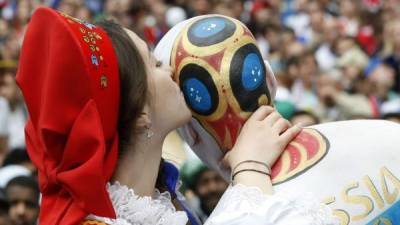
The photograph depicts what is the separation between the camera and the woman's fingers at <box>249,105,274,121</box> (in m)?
2.55

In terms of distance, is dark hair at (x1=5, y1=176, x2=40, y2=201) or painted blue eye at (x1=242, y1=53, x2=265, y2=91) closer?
painted blue eye at (x1=242, y1=53, x2=265, y2=91)

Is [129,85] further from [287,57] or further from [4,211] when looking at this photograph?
[287,57]

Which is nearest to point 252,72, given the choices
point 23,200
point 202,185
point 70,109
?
point 70,109

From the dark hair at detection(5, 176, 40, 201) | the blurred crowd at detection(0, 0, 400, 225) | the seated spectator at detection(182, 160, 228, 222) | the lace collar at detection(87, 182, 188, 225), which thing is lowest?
the blurred crowd at detection(0, 0, 400, 225)

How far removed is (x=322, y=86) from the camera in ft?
24.2

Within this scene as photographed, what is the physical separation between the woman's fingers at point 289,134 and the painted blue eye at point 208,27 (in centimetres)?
33

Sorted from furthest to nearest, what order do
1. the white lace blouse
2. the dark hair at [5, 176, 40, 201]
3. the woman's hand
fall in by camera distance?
1. the dark hair at [5, 176, 40, 201]
2. the woman's hand
3. the white lace blouse

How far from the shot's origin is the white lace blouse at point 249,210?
234 cm

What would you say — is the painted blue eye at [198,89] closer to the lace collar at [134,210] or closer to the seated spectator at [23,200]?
the lace collar at [134,210]

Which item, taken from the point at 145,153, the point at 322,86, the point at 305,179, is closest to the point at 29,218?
the point at 145,153

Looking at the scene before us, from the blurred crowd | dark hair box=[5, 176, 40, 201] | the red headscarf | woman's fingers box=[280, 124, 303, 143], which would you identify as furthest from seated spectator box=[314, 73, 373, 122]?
the red headscarf

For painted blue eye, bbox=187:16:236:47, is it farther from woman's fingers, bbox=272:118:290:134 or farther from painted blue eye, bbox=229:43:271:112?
woman's fingers, bbox=272:118:290:134

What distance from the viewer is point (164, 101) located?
255cm

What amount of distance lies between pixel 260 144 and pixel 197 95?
217 millimetres
